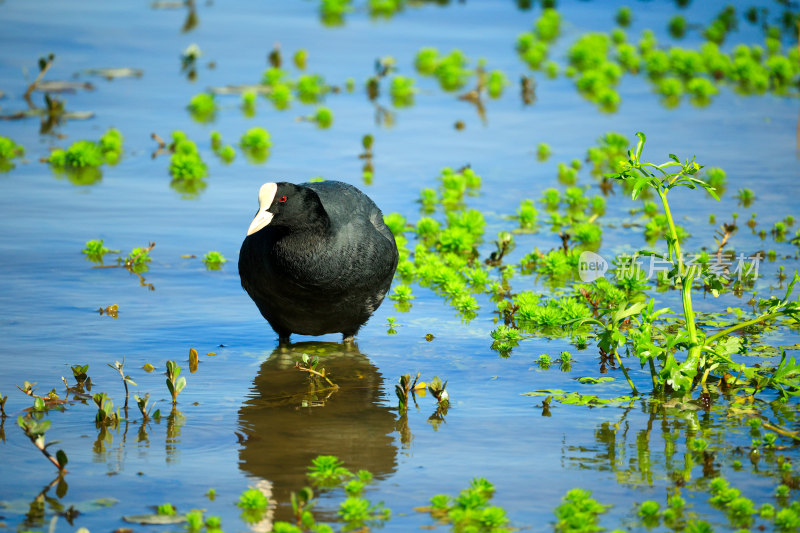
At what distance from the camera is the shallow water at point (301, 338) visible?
5137mm

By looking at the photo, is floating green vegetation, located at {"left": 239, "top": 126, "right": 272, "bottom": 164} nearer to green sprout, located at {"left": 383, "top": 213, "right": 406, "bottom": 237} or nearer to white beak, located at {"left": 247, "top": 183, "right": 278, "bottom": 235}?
green sprout, located at {"left": 383, "top": 213, "right": 406, "bottom": 237}

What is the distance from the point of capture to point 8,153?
10.7 meters

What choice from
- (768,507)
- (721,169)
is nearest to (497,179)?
(721,169)

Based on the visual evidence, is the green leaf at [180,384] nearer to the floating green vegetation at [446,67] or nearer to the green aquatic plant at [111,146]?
the green aquatic plant at [111,146]

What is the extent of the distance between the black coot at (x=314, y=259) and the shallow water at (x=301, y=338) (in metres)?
0.37

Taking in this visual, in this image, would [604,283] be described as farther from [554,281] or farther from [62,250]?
[62,250]

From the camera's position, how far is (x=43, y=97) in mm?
13047

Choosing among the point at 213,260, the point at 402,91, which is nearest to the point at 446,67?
the point at 402,91

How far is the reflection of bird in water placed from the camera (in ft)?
17.3

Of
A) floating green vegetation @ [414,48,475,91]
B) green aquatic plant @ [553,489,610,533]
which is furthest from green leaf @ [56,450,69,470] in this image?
floating green vegetation @ [414,48,475,91]

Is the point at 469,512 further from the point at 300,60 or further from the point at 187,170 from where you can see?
the point at 300,60

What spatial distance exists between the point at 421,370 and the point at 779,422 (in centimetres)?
209

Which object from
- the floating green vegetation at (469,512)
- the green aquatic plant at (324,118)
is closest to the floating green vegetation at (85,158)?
the green aquatic plant at (324,118)

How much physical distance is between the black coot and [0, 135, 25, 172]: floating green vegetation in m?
4.87
